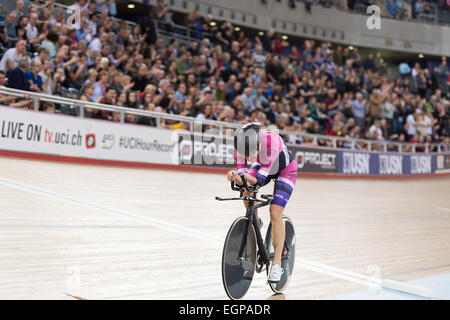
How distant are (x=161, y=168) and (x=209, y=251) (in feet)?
18.2

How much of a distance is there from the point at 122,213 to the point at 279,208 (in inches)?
113

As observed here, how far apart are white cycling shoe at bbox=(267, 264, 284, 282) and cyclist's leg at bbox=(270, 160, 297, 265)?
0.15ft

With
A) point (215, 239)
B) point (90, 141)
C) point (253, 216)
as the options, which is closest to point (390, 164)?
point (90, 141)

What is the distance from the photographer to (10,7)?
9.71 m

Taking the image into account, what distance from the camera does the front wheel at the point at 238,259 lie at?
303cm

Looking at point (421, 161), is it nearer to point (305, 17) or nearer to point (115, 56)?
point (305, 17)

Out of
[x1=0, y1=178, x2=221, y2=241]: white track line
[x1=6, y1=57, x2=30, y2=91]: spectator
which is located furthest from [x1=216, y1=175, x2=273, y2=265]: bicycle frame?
[x1=6, y1=57, x2=30, y2=91]: spectator

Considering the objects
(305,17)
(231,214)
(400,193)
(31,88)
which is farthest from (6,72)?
(305,17)

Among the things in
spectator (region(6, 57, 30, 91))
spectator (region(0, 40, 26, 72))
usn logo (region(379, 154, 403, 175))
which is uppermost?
spectator (region(0, 40, 26, 72))

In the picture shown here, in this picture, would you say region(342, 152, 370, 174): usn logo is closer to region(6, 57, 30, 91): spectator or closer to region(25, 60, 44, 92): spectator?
region(25, 60, 44, 92): spectator

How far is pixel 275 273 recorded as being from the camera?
3.24 meters

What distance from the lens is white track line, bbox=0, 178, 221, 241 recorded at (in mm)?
5168

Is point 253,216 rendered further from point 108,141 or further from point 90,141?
point 108,141

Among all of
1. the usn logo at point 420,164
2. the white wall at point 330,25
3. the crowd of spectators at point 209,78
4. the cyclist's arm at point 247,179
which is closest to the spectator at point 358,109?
the crowd of spectators at point 209,78
